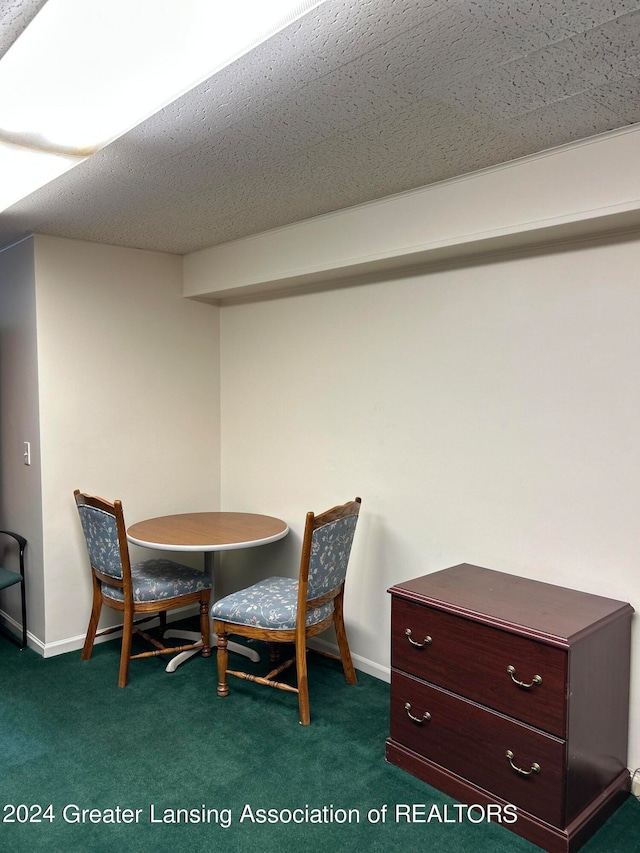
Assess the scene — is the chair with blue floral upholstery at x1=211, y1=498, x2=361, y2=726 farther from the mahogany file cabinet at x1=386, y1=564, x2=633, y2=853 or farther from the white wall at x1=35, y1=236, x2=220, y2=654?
the white wall at x1=35, y1=236, x2=220, y2=654

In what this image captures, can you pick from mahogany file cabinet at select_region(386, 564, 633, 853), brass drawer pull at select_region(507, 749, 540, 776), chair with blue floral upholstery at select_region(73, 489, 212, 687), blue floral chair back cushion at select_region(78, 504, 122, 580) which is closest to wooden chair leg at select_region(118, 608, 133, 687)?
chair with blue floral upholstery at select_region(73, 489, 212, 687)

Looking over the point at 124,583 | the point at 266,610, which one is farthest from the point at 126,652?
the point at 266,610

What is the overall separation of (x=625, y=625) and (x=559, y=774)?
56 cm

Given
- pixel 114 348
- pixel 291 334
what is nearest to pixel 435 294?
pixel 291 334

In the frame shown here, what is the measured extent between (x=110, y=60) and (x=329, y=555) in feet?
6.48

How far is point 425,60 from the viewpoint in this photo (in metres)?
1.52

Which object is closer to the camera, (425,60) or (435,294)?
(425,60)

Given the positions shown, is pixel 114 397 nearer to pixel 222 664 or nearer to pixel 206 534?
pixel 206 534

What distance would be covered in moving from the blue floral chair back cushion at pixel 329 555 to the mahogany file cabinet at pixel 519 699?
0.43 meters

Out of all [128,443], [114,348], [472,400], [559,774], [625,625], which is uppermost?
[114,348]

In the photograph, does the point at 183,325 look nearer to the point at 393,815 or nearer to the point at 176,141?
the point at 176,141

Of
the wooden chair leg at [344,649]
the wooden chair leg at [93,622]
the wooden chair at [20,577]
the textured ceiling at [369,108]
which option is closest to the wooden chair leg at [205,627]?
the wooden chair leg at [93,622]

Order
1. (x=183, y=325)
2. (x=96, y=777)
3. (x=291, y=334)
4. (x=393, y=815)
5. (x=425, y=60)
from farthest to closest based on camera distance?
(x=183, y=325)
(x=291, y=334)
(x=96, y=777)
(x=393, y=815)
(x=425, y=60)

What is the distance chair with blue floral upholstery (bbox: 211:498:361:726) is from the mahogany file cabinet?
430 millimetres
